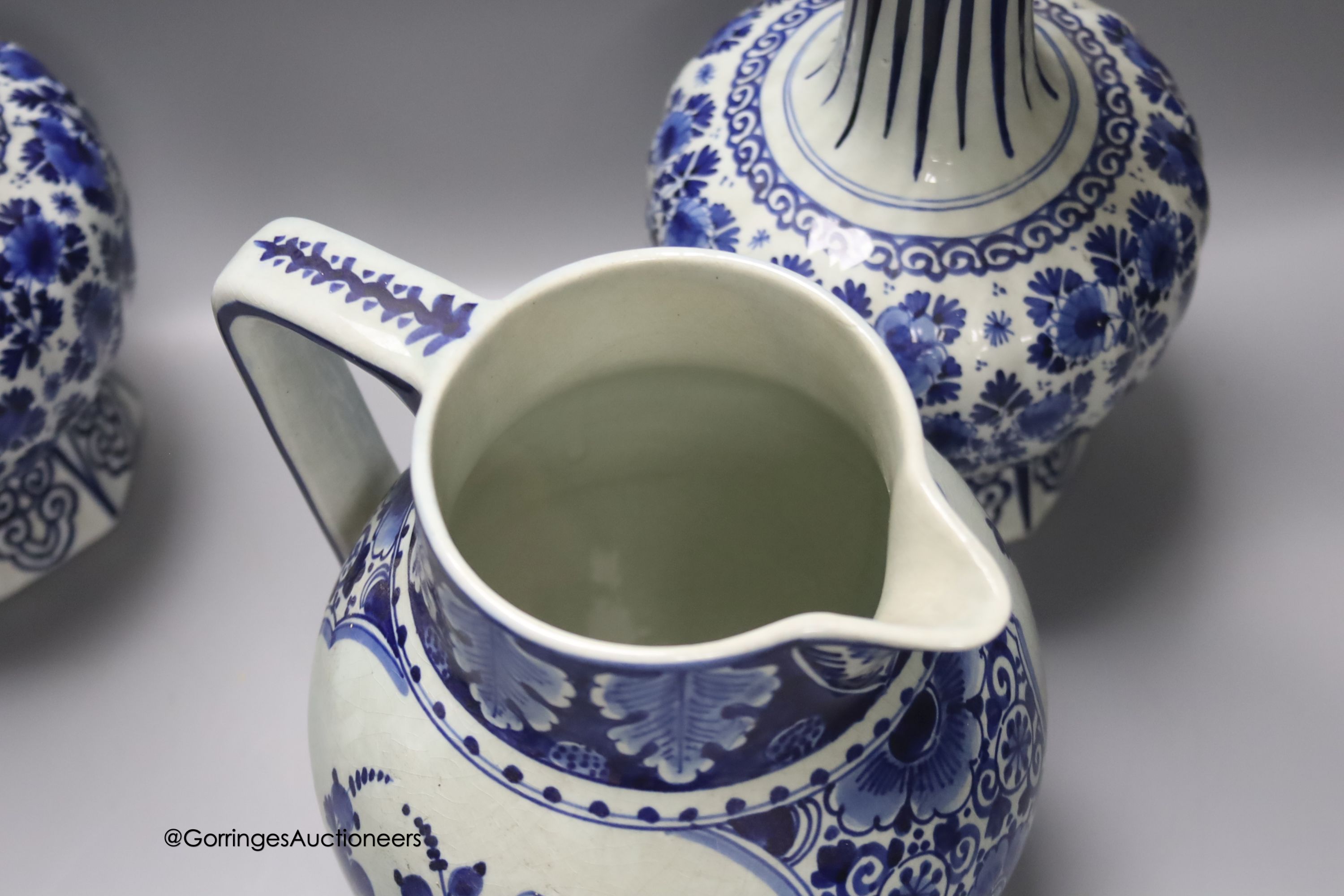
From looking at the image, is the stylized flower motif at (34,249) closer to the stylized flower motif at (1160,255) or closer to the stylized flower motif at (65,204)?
the stylized flower motif at (65,204)

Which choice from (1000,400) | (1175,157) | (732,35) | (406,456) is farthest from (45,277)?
(1175,157)

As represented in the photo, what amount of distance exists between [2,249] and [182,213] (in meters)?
0.31

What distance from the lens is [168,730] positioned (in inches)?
33.1

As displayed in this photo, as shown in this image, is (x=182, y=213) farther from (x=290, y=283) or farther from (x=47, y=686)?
(x=290, y=283)

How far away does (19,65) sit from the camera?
2.61ft

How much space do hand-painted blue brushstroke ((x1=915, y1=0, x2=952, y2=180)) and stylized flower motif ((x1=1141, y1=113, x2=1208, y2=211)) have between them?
0.13 metres

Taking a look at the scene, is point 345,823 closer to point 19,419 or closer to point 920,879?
point 920,879

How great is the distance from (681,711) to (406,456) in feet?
1.86

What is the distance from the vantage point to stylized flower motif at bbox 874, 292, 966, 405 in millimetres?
672

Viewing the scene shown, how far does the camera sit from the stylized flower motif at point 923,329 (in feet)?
2.21

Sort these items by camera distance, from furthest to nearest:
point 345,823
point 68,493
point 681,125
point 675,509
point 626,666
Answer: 1. point 68,493
2. point 681,125
3. point 675,509
4. point 345,823
5. point 626,666

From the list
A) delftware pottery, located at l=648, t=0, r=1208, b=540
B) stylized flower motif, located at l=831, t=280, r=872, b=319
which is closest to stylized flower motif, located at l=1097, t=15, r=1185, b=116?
delftware pottery, located at l=648, t=0, r=1208, b=540

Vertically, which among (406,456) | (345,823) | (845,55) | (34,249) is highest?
(845,55)

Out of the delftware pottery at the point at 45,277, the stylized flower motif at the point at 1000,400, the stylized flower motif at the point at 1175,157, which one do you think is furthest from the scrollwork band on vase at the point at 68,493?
the stylized flower motif at the point at 1175,157
